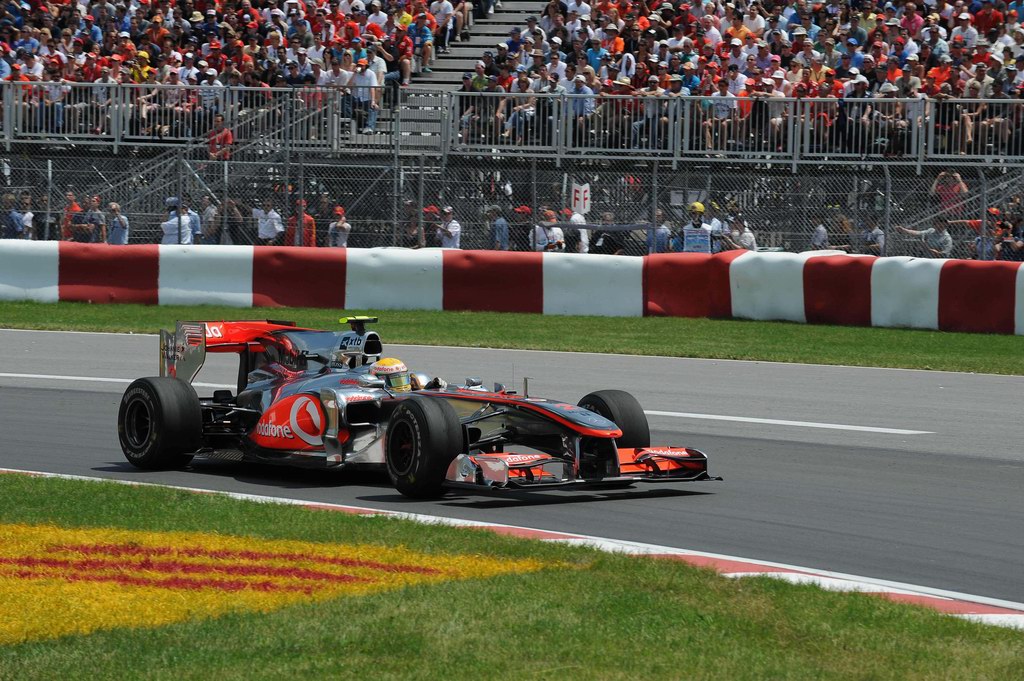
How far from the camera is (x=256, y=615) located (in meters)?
5.55

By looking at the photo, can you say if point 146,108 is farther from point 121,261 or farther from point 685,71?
point 685,71

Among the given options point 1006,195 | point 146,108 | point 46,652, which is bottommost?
point 46,652

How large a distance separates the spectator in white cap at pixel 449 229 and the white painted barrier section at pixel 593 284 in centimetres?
154

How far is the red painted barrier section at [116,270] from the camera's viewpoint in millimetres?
19266

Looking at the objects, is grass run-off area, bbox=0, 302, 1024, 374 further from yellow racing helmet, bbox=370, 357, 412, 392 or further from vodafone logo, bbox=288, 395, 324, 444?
vodafone logo, bbox=288, 395, 324, 444

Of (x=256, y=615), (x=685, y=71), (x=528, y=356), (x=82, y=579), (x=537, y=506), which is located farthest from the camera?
(x=685, y=71)

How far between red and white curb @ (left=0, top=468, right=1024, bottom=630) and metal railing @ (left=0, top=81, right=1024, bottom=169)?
12.5 m

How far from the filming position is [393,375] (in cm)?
902

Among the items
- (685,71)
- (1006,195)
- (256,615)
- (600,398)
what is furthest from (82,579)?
(685,71)

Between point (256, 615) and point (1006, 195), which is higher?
point (1006, 195)

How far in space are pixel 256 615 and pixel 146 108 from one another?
17.9m

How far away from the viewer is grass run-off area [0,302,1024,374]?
15.0m

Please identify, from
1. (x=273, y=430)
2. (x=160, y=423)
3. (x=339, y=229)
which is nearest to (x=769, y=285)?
(x=339, y=229)

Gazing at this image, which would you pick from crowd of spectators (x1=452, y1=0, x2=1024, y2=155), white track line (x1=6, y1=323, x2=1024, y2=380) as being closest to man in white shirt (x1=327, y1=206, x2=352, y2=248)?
crowd of spectators (x1=452, y1=0, x2=1024, y2=155)
